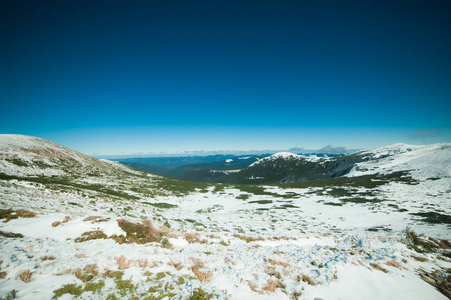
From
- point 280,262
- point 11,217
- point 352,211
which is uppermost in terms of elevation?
point 11,217

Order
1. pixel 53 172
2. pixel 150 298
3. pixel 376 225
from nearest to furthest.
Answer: pixel 150 298 < pixel 376 225 < pixel 53 172

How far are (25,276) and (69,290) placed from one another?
2113 mm

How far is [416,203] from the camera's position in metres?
40.3

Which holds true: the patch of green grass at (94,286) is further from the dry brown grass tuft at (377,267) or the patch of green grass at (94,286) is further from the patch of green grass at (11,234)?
the dry brown grass tuft at (377,267)

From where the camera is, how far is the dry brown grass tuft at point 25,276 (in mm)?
6154

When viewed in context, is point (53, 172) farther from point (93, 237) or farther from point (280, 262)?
point (280, 262)

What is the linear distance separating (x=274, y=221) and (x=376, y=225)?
53.9 ft

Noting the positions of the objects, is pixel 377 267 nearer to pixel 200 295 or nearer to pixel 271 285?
pixel 271 285

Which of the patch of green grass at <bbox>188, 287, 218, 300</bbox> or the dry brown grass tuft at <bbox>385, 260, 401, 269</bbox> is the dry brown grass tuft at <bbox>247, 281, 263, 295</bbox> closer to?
the patch of green grass at <bbox>188, 287, 218, 300</bbox>

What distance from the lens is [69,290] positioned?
19.1 feet

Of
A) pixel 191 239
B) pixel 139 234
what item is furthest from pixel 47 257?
pixel 191 239

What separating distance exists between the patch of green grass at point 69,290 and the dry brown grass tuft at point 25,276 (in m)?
1.47

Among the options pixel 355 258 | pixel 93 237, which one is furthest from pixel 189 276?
pixel 355 258

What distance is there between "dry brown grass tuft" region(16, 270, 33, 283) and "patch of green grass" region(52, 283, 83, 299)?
1.47 m
